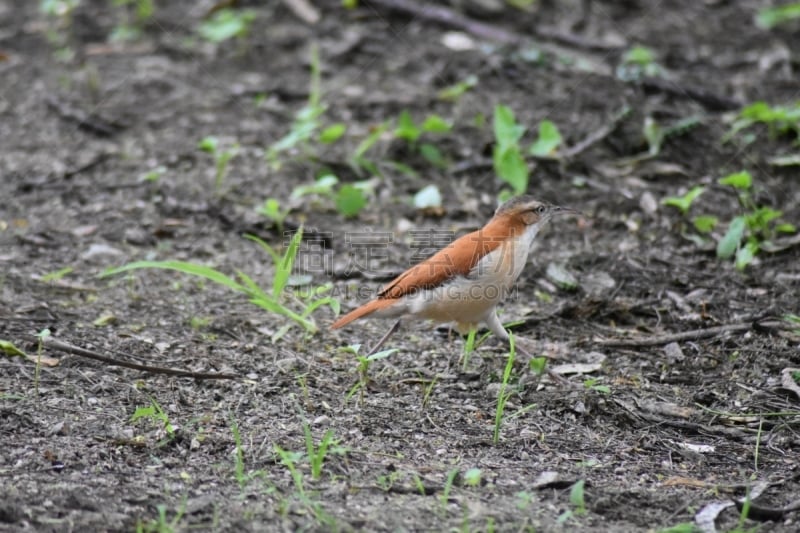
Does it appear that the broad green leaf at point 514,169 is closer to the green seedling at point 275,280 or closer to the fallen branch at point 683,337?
the fallen branch at point 683,337

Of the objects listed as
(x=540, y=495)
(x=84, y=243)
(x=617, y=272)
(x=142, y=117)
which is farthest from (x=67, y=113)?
(x=540, y=495)

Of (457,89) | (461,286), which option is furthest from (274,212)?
(457,89)

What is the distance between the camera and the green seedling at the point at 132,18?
10031 mm

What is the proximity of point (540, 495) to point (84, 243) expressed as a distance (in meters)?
3.94

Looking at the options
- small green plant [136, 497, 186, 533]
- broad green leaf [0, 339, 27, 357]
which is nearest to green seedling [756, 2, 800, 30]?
broad green leaf [0, 339, 27, 357]

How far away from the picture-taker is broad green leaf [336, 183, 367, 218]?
6.86 m

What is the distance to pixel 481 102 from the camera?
329 inches

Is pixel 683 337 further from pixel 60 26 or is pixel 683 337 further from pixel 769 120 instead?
pixel 60 26

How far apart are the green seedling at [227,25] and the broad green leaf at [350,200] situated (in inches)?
135

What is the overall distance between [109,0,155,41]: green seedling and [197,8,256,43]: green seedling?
2.27ft

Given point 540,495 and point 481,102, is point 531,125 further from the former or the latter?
point 540,495

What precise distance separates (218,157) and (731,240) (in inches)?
156

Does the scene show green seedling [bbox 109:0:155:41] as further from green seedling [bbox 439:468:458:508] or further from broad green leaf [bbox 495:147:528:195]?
green seedling [bbox 439:468:458:508]

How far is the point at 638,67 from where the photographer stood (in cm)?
846
